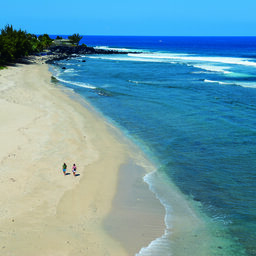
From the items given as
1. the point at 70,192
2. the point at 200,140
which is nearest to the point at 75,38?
the point at 200,140

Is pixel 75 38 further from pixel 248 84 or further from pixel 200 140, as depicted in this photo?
pixel 200 140

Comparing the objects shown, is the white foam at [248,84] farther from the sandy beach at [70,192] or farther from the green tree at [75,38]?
the green tree at [75,38]

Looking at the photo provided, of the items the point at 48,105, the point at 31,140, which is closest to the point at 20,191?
the point at 31,140

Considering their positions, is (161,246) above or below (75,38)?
below

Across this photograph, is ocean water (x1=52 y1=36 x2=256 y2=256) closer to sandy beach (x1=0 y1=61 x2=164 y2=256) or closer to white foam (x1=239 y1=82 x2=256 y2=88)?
white foam (x1=239 y1=82 x2=256 y2=88)

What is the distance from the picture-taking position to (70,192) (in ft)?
59.0

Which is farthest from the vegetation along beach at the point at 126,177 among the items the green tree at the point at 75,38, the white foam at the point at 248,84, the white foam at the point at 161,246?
the green tree at the point at 75,38

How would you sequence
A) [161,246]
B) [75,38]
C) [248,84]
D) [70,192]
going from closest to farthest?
[161,246]
[70,192]
[248,84]
[75,38]

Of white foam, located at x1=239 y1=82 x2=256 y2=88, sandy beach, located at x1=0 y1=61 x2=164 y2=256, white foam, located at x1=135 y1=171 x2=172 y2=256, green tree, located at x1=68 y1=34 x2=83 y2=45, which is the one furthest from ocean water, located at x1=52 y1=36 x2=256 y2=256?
green tree, located at x1=68 y1=34 x2=83 y2=45

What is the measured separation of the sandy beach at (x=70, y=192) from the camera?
13898 millimetres

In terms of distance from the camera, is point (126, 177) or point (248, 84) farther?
point (248, 84)

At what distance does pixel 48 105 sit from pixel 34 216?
23.8 metres

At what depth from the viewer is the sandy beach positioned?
1390 cm

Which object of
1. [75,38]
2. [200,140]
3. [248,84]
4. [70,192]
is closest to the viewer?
[70,192]
